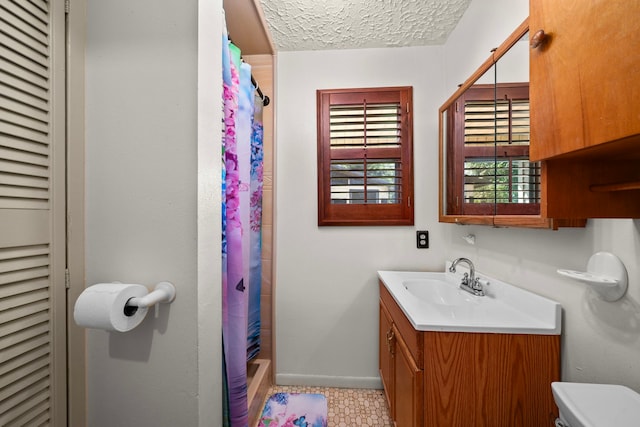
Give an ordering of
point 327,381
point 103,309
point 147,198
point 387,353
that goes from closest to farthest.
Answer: point 103,309 → point 147,198 → point 387,353 → point 327,381

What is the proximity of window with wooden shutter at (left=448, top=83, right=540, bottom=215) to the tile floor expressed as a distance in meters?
1.30

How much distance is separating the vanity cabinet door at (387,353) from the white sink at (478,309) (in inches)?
9.2

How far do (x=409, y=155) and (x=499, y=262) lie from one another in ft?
2.85

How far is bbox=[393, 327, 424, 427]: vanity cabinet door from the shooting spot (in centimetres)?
86

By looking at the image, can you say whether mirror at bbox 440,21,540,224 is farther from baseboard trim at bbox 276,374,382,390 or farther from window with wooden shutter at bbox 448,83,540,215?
baseboard trim at bbox 276,374,382,390

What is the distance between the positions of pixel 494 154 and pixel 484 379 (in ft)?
3.05

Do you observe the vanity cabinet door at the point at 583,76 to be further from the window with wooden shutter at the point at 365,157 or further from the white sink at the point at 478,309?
the window with wooden shutter at the point at 365,157

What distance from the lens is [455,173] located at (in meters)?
1.44

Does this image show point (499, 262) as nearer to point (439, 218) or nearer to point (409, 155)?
point (439, 218)

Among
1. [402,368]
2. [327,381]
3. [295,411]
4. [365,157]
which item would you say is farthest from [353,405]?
[365,157]

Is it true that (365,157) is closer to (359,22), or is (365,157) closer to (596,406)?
(359,22)

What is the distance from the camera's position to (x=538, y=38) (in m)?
0.52

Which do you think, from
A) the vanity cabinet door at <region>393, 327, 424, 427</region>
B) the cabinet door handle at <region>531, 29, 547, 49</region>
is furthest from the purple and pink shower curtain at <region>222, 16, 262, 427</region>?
the cabinet door handle at <region>531, 29, 547, 49</region>

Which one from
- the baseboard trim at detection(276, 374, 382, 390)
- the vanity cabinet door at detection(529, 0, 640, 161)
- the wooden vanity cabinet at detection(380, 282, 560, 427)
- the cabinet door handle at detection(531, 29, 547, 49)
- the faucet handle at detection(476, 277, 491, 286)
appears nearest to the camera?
the vanity cabinet door at detection(529, 0, 640, 161)
